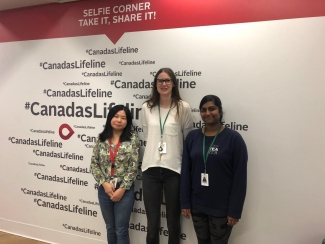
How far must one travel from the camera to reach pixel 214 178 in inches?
75.0

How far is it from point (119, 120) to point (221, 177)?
3.19 feet

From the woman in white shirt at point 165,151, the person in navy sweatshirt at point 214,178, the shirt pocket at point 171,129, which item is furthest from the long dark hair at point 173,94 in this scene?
the person in navy sweatshirt at point 214,178

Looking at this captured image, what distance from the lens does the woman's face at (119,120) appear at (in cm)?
231

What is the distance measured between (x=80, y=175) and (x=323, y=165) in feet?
7.30

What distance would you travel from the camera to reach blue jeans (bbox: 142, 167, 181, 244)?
7.06 feet

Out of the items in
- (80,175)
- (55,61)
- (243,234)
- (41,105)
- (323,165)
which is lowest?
(243,234)

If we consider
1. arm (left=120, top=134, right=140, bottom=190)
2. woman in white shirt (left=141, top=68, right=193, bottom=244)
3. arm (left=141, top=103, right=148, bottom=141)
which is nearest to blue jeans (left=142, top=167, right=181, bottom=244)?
woman in white shirt (left=141, top=68, right=193, bottom=244)

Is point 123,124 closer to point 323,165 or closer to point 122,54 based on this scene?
point 122,54

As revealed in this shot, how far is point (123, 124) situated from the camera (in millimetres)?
2324

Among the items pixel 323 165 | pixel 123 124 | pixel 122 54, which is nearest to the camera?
pixel 323 165

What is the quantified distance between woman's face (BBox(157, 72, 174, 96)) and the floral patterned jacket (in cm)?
50

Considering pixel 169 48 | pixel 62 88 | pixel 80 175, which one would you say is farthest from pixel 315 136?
pixel 62 88

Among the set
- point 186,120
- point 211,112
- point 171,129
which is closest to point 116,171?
point 171,129

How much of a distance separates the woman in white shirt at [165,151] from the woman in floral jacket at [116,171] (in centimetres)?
16
